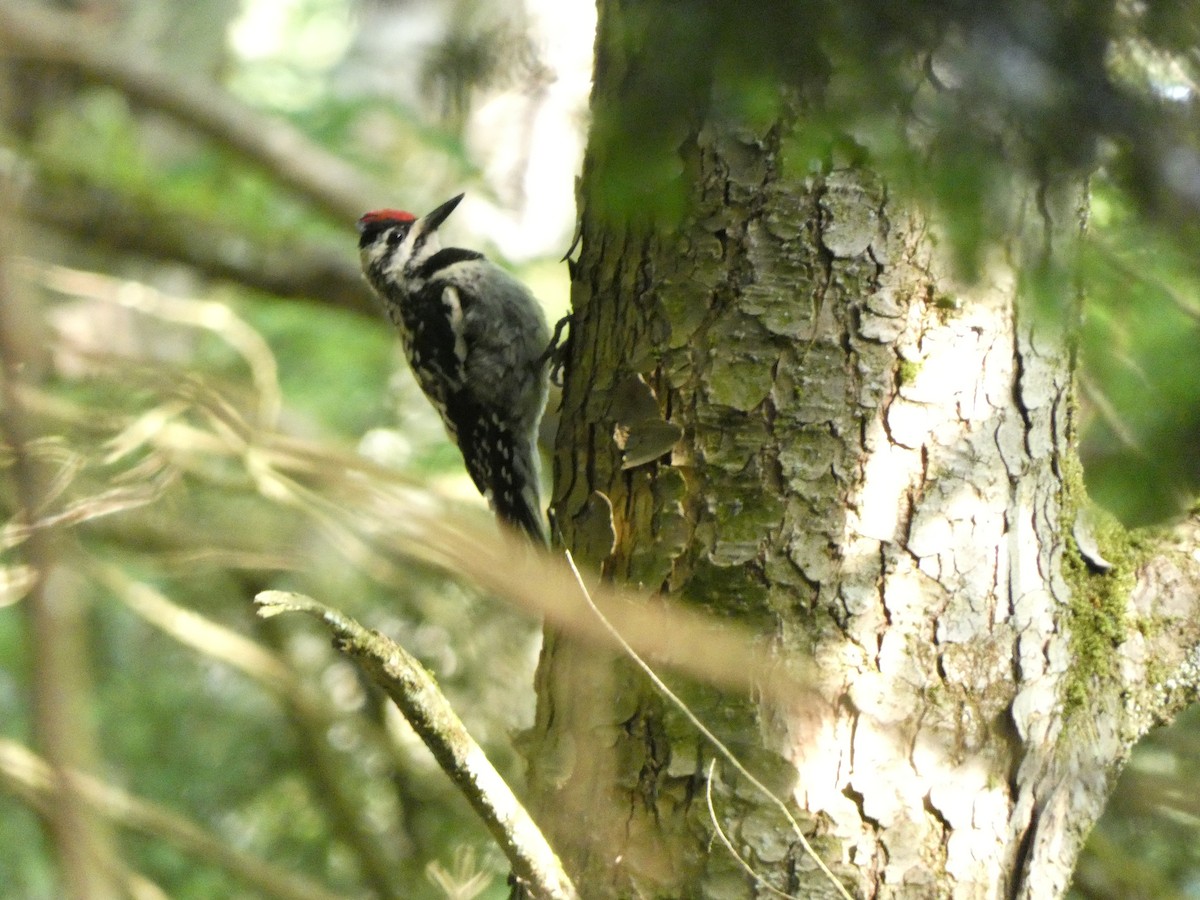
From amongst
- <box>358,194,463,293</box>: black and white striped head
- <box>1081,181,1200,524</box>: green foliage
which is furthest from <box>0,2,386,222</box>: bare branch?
<box>1081,181,1200,524</box>: green foliage

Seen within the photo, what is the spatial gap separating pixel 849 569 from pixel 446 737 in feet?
2.26

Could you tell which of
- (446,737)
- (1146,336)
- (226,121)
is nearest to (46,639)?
(446,737)

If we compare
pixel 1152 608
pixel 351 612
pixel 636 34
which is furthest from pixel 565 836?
pixel 351 612

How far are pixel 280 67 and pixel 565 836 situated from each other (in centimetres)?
1077

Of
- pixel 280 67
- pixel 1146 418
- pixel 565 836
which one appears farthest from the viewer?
pixel 280 67

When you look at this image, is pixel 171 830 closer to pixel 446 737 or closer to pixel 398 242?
pixel 398 242

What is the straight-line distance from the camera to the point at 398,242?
13.9 feet

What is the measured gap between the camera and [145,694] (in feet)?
18.1

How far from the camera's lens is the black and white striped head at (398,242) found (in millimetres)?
4215

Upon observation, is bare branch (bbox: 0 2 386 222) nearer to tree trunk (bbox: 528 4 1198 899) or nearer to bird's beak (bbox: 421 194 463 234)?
bird's beak (bbox: 421 194 463 234)

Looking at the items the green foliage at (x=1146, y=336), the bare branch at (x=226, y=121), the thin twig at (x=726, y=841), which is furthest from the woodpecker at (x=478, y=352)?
the green foliage at (x=1146, y=336)

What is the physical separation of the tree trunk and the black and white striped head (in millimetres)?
2275

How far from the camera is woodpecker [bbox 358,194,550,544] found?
372cm

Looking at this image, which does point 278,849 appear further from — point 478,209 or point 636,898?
point 636,898
